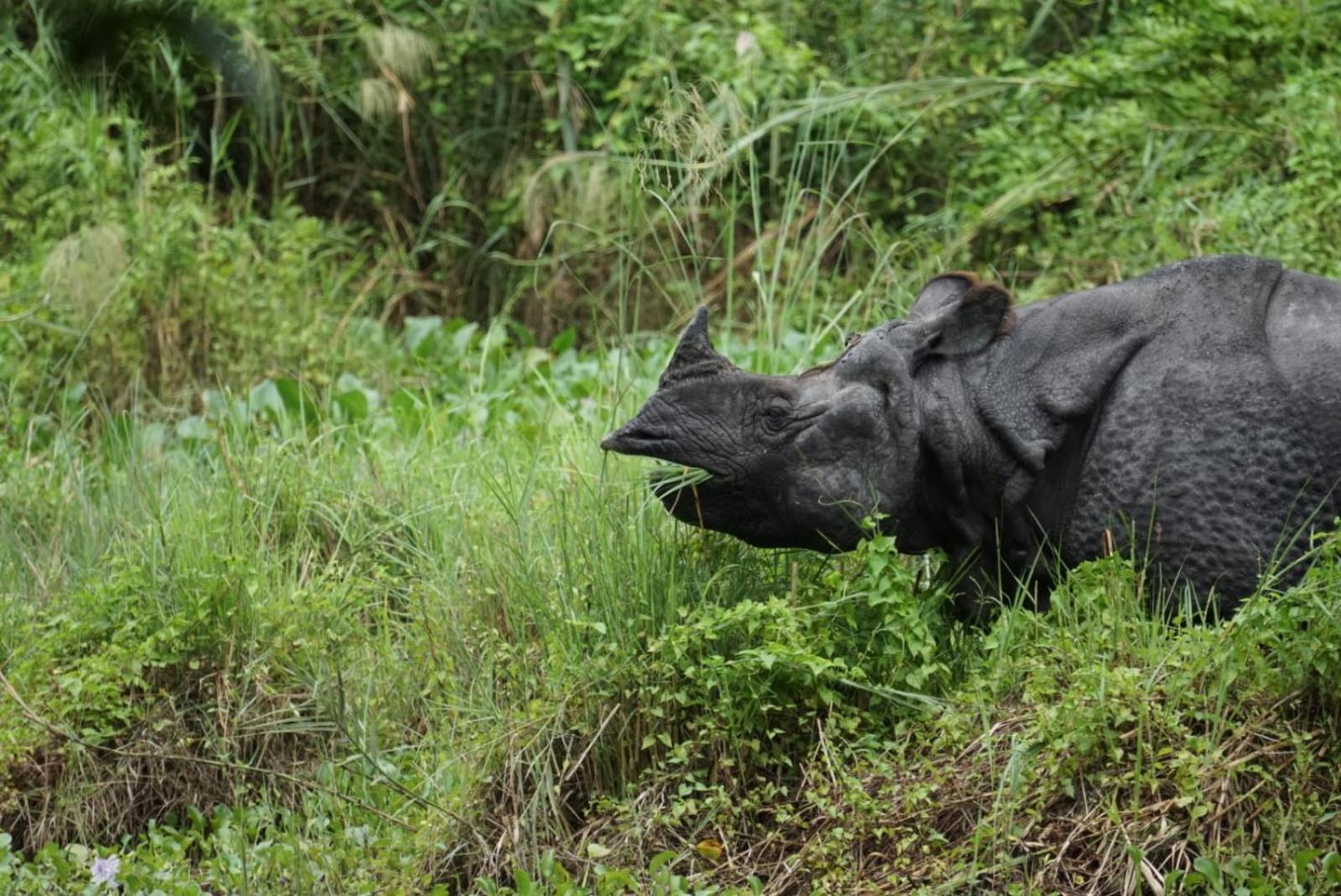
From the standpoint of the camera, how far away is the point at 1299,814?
11.6 ft

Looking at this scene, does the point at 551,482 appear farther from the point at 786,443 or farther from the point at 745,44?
the point at 745,44

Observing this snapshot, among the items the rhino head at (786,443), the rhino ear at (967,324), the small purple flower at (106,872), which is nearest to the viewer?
the small purple flower at (106,872)

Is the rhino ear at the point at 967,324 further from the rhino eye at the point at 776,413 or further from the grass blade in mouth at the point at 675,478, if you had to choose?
the grass blade in mouth at the point at 675,478

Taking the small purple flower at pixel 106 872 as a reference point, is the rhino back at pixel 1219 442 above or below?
above

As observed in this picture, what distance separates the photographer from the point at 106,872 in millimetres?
4020

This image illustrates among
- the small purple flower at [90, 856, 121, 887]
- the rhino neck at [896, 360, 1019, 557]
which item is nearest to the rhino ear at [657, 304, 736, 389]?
the rhino neck at [896, 360, 1019, 557]

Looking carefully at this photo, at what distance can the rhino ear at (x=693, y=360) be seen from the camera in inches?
166

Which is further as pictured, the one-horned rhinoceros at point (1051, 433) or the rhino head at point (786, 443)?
the rhino head at point (786, 443)

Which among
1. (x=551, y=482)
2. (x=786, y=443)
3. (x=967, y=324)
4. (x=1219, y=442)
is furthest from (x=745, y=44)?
(x=1219, y=442)

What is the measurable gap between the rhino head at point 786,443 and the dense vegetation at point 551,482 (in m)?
0.15

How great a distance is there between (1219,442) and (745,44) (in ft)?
14.1

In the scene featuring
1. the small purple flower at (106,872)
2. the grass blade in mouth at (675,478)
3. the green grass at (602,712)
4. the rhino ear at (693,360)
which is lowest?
the small purple flower at (106,872)

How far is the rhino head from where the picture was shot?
13.6 ft

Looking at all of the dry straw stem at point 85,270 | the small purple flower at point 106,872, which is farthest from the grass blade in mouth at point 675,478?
the dry straw stem at point 85,270
